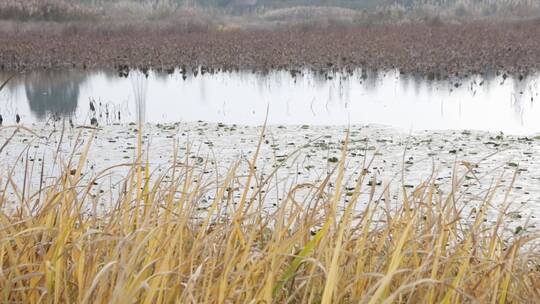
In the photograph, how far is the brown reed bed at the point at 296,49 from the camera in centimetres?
2067

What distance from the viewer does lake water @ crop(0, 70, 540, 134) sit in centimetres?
1320

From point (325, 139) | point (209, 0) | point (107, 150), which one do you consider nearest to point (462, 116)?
point (325, 139)

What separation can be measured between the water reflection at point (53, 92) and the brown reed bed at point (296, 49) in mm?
1469

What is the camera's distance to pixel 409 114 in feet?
44.8

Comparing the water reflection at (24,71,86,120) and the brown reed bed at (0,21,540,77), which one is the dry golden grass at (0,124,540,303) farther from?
the brown reed bed at (0,21,540,77)

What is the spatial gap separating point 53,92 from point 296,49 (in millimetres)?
8730

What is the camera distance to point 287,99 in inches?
612

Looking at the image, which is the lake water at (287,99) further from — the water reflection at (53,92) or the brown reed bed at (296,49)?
the brown reed bed at (296,49)

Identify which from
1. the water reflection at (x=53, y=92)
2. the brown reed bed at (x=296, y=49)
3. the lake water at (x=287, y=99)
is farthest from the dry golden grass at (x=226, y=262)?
the brown reed bed at (x=296, y=49)

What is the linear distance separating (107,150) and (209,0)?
2200 inches

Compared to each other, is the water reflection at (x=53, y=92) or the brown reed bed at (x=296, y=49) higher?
the brown reed bed at (x=296, y=49)

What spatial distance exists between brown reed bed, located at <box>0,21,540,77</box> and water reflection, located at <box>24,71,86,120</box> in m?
1.47

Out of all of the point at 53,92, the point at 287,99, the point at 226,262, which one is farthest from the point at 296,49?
the point at 226,262

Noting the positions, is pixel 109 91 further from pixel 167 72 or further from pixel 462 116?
pixel 462 116
